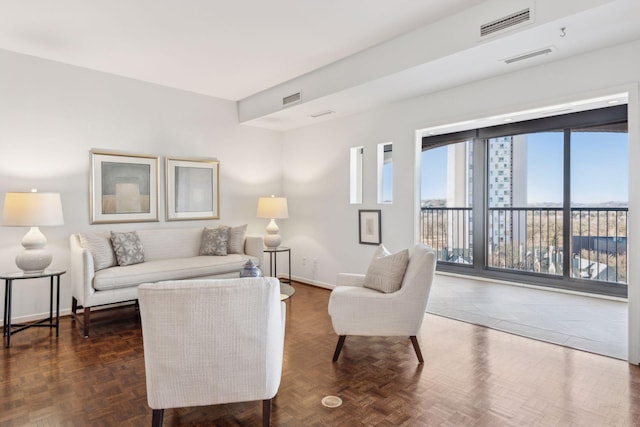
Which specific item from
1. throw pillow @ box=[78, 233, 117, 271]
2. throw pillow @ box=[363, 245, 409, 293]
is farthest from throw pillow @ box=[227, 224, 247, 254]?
throw pillow @ box=[363, 245, 409, 293]

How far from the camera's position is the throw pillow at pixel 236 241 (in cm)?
519

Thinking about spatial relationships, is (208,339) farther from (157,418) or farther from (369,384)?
(369,384)

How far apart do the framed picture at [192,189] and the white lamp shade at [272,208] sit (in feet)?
2.13

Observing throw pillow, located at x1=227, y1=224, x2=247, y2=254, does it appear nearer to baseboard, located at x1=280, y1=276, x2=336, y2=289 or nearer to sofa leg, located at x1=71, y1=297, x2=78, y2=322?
baseboard, located at x1=280, y1=276, x2=336, y2=289

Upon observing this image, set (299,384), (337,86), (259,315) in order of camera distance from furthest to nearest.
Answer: (337,86), (299,384), (259,315)

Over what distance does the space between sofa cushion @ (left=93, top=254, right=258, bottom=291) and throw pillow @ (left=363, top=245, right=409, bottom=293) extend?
6.88 ft

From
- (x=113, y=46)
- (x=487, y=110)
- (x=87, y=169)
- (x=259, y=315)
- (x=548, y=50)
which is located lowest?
(x=259, y=315)

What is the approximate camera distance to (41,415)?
2221mm

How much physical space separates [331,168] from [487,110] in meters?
2.36

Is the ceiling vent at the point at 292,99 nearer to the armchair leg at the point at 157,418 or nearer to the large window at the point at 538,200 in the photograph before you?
the large window at the point at 538,200

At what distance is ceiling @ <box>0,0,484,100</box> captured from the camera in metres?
3.07

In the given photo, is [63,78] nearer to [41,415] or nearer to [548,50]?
[41,415]

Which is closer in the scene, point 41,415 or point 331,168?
point 41,415

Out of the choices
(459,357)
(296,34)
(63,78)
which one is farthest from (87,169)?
(459,357)
